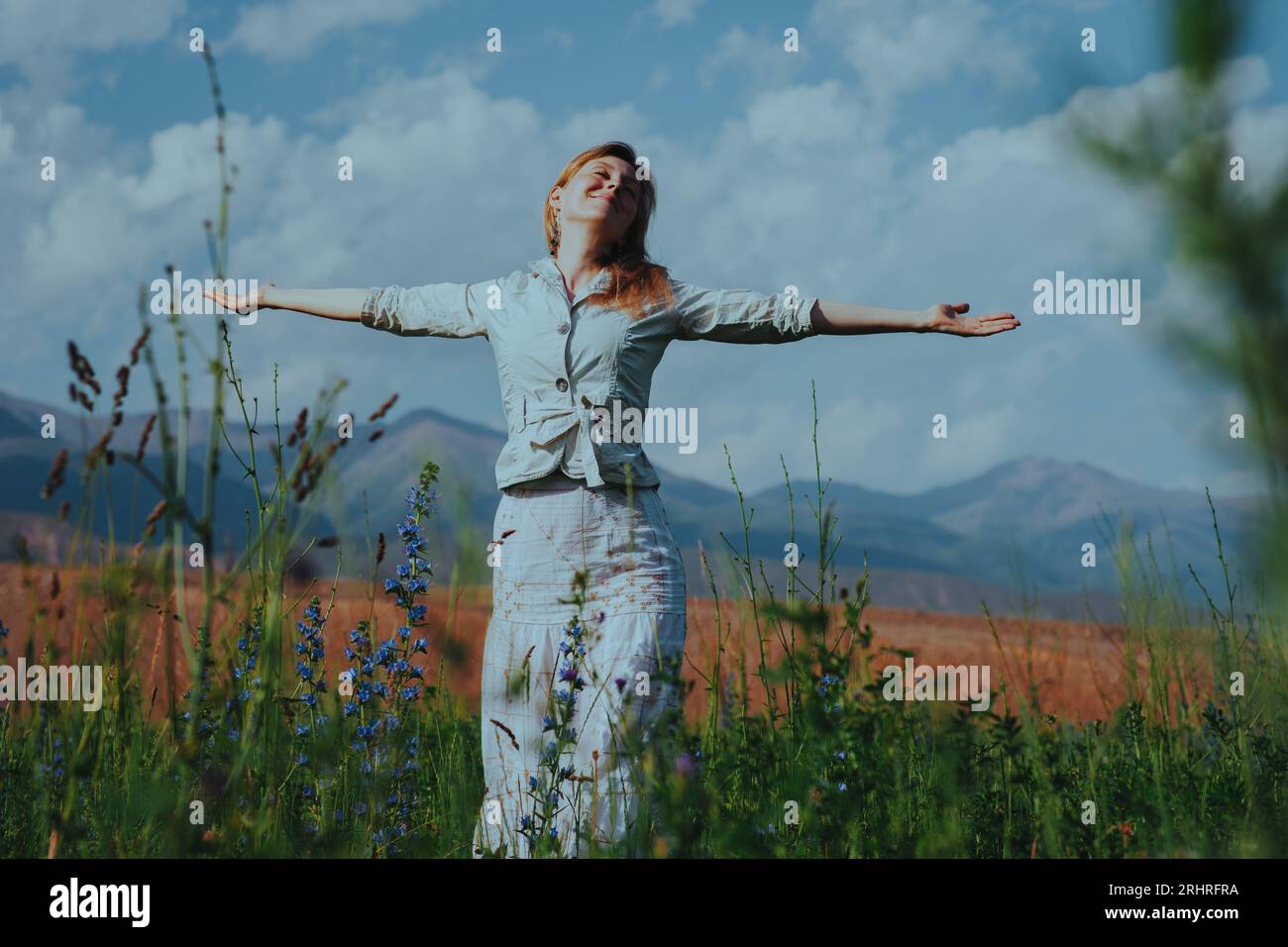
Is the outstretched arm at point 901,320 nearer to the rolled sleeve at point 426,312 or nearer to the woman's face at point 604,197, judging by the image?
the woman's face at point 604,197

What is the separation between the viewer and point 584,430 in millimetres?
2928

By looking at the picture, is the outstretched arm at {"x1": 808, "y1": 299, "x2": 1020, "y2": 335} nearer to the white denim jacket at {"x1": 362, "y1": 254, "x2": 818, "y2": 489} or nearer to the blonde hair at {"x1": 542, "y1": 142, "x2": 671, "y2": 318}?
the white denim jacket at {"x1": 362, "y1": 254, "x2": 818, "y2": 489}

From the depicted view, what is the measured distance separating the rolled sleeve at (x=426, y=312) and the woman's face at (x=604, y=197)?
14.1 inches

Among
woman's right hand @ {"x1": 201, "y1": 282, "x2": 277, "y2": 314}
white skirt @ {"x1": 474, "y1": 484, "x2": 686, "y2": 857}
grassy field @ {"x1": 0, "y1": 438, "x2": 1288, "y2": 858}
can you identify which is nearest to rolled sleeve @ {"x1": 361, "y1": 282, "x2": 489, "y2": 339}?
woman's right hand @ {"x1": 201, "y1": 282, "x2": 277, "y2": 314}

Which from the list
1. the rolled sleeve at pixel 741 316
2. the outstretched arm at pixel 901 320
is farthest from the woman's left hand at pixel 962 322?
the rolled sleeve at pixel 741 316

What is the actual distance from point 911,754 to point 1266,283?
162 centimetres

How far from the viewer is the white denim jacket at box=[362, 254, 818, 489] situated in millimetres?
2928

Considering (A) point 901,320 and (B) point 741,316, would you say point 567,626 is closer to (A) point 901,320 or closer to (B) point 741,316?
(B) point 741,316

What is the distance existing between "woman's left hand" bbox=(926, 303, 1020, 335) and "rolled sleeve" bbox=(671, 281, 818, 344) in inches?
12.8

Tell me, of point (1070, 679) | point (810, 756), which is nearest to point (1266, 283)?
point (810, 756)

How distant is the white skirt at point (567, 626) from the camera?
275 centimetres

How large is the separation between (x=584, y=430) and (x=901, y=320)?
0.91 m

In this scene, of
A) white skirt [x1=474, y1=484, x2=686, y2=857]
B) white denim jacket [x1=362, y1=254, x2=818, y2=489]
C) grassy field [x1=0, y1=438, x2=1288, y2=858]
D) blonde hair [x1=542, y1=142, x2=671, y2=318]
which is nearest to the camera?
grassy field [x1=0, y1=438, x2=1288, y2=858]
